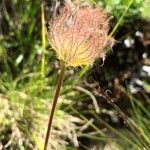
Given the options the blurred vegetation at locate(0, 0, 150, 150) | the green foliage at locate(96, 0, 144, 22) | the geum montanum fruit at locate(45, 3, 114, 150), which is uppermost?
the green foliage at locate(96, 0, 144, 22)

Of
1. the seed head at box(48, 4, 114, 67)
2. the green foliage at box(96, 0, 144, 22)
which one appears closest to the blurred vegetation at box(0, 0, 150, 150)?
the green foliage at box(96, 0, 144, 22)

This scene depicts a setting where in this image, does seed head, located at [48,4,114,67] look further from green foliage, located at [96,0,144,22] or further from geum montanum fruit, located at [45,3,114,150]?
green foliage, located at [96,0,144,22]

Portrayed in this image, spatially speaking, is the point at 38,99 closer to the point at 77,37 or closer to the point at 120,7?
the point at 120,7

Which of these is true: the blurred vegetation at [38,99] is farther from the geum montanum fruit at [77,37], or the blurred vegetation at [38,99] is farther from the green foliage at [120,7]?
the geum montanum fruit at [77,37]

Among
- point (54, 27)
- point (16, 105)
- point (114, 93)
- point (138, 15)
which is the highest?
point (138, 15)

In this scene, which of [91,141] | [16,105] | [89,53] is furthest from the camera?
[91,141]

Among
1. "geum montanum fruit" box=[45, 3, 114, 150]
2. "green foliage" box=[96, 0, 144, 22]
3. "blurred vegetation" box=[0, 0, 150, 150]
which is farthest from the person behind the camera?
"green foliage" box=[96, 0, 144, 22]

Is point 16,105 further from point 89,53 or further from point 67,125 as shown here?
point 89,53

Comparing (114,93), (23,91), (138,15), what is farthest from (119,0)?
(23,91)

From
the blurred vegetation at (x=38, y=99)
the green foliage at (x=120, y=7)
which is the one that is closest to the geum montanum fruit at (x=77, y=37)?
the blurred vegetation at (x=38, y=99)
